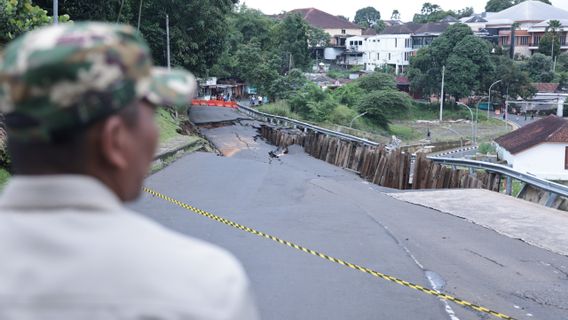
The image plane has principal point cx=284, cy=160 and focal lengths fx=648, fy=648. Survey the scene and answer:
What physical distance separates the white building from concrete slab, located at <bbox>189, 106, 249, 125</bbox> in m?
20.1

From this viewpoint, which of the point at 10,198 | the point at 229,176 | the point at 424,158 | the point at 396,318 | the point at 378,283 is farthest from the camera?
the point at 424,158

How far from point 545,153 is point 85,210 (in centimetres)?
4763

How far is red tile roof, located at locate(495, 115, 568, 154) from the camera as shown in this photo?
44969 millimetres

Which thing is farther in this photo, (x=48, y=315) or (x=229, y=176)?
(x=229, y=176)

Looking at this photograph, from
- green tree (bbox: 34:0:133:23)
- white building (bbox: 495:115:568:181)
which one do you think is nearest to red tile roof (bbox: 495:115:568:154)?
white building (bbox: 495:115:568:181)

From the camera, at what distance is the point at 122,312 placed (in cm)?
147

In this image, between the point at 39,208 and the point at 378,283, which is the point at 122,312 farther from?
the point at 378,283

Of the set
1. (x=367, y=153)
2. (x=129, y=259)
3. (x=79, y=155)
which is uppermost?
(x=79, y=155)

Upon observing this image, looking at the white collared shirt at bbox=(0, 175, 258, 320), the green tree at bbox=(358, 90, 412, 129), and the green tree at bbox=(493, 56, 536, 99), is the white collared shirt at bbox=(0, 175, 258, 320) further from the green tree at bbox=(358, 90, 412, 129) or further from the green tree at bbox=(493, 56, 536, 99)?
the green tree at bbox=(493, 56, 536, 99)

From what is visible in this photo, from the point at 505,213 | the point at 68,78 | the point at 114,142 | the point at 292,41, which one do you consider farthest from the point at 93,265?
the point at 292,41

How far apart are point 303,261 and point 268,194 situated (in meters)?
5.38

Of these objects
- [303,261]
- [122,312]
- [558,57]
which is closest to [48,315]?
[122,312]

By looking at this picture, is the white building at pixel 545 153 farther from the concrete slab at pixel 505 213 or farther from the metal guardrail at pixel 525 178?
the concrete slab at pixel 505 213

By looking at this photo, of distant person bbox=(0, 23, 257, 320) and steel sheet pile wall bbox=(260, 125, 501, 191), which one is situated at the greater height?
distant person bbox=(0, 23, 257, 320)
